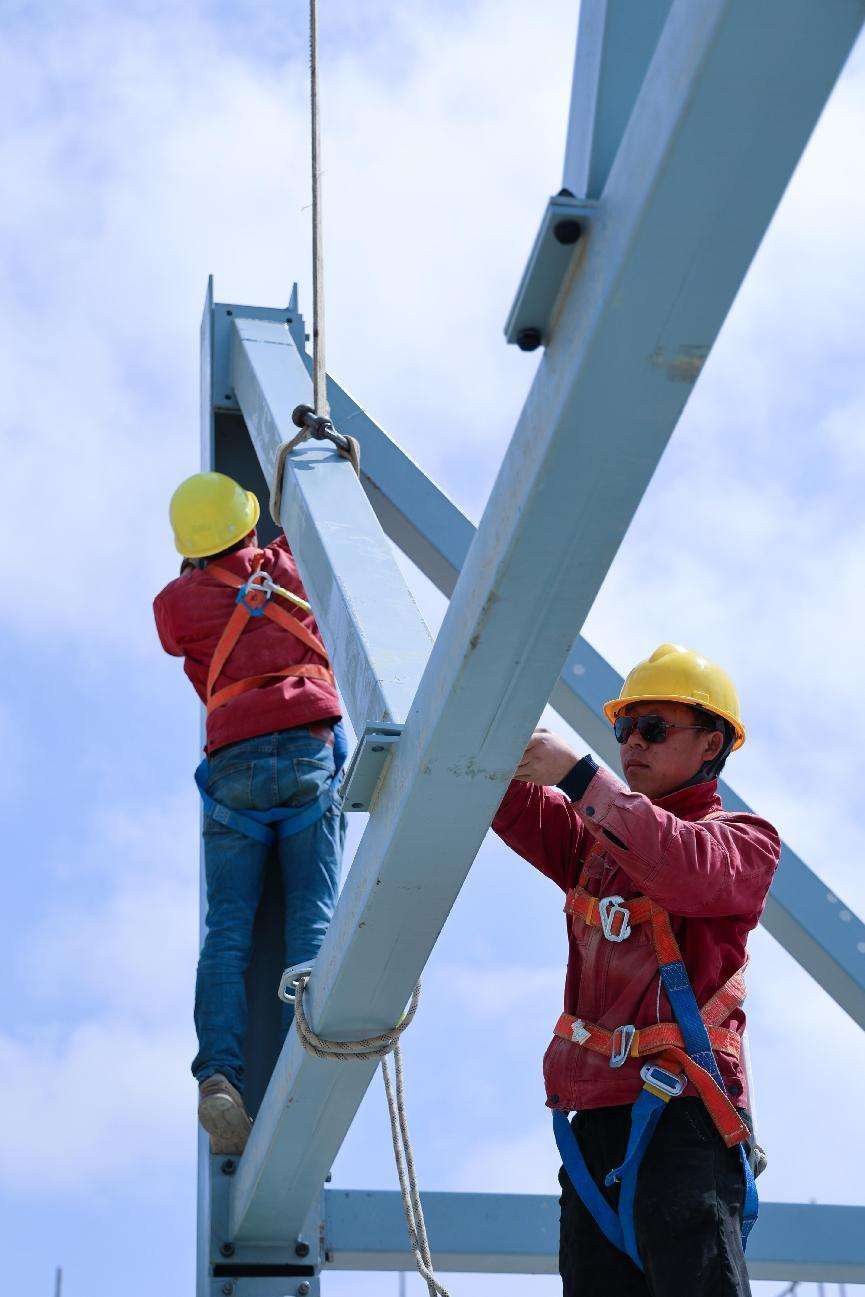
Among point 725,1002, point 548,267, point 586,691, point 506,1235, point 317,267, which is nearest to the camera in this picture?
point 548,267

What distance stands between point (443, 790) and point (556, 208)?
1138 mm

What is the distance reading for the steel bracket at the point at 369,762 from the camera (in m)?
3.54

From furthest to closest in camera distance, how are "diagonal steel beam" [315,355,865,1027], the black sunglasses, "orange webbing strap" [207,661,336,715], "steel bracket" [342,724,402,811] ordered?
"diagonal steel beam" [315,355,865,1027], "orange webbing strap" [207,661,336,715], the black sunglasses, "steel bracket" [342,724,402,811]

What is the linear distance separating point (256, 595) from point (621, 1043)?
9.08 feet

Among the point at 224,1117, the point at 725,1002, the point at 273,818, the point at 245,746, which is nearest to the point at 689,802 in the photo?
the point at 725,1002

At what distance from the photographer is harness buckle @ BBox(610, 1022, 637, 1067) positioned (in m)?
3.43

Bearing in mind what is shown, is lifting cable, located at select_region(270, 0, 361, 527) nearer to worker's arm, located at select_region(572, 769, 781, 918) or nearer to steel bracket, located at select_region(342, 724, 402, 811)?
steel bracket, located at select_region(342, 724, 402, 811)

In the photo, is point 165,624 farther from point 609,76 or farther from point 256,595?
point 609,76

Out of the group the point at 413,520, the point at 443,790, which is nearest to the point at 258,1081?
the point at 413,520

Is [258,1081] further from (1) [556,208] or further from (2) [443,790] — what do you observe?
(1) [556,208]

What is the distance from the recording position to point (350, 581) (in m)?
4.23

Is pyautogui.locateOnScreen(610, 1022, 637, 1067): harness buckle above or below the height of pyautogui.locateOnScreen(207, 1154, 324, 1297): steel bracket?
above

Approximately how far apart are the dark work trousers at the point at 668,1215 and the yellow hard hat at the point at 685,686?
0.87m

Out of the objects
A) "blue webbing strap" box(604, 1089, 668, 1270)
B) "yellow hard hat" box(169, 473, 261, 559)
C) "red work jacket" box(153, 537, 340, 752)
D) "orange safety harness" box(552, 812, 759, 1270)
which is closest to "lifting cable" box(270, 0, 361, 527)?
"red work jacket" box(153, 537, 340, 752)
